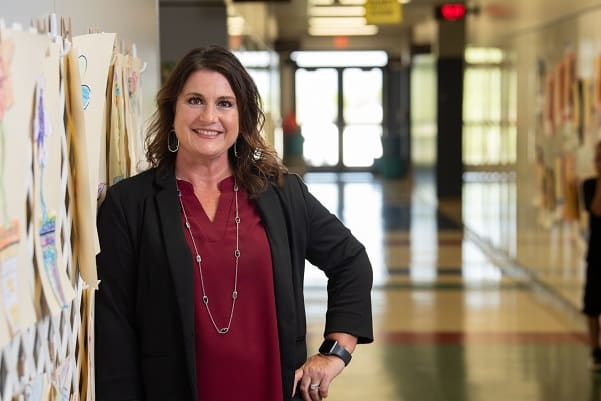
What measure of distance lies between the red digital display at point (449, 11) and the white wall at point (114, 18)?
1459cm

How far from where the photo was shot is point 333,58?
28484 mm

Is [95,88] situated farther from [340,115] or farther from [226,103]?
[340,115]

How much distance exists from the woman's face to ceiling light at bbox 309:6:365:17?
14.9 meters

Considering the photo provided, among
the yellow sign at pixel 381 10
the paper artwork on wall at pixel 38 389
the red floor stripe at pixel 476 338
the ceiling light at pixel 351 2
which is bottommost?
the red floor stripe at pixel 476 338

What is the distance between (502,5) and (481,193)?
105 inches

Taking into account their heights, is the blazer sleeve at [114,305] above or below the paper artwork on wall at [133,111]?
below

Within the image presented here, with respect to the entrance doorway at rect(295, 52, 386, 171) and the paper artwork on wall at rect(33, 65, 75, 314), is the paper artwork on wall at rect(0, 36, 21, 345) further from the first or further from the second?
the entrance doorway at rect(295, 52, 386, 171)

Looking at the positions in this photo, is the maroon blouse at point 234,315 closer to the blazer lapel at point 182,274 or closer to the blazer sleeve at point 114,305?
the blazer lapel at point 182,274

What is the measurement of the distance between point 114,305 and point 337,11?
16336 mm

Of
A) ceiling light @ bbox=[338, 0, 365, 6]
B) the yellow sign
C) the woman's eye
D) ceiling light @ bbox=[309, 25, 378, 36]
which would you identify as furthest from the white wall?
ceiling light @ bbox=[309, 25, 378, 36]

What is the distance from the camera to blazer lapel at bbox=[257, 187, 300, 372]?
2.71 m

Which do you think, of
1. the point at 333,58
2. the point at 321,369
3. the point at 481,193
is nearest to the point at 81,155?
the point at 321,369

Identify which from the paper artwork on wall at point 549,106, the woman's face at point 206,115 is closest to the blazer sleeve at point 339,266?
the woman's face at point 206,115

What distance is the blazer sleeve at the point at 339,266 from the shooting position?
9.52 ft
